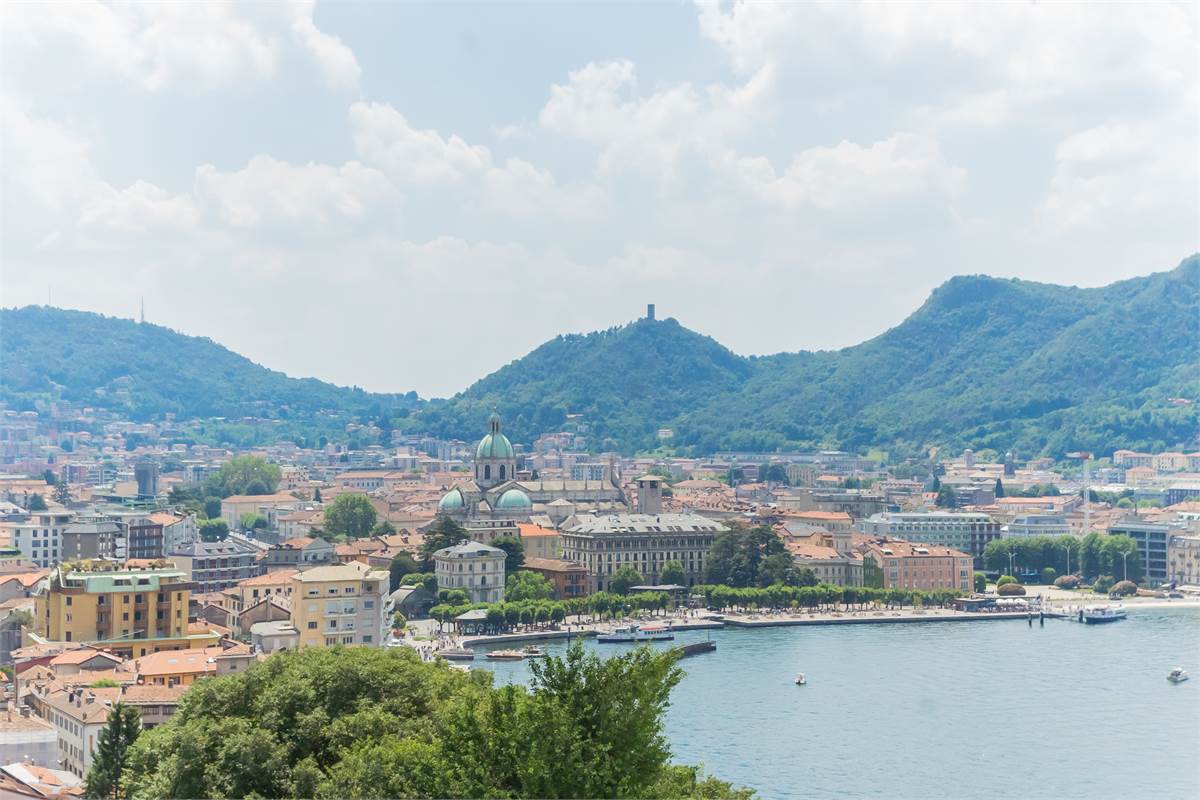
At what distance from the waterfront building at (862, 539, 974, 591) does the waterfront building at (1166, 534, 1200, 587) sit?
7122 millimetres

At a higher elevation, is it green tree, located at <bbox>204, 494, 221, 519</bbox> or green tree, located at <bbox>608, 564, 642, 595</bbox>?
green tree, located at <bbox>204, 494, 221, 519</bbox>

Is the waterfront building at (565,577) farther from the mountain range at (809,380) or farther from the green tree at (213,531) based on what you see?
the mountain range at (809,380)

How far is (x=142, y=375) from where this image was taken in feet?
428

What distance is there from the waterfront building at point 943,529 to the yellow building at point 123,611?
103 feet

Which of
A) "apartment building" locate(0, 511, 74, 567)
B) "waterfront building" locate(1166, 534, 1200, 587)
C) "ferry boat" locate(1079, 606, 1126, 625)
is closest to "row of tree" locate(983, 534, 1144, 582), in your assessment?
"waterfront building" locate(1166, 534, 1200, 587)

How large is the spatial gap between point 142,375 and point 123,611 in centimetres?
11436

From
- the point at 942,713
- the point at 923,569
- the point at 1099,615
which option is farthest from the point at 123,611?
the point at 923,569

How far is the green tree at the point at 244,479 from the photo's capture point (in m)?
63.0

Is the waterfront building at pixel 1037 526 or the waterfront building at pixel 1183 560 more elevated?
the waterfront building at pixel 1037 526

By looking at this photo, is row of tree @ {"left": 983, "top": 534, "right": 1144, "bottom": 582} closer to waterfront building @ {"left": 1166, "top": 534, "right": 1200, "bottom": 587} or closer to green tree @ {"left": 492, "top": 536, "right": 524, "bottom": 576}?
waterfront building @ {"left": 1166, "top": 534, "right": 1200, "bottom": 587}

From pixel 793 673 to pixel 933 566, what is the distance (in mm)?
14902

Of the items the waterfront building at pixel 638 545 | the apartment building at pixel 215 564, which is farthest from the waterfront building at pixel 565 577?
the apartment building at pixel 215 564

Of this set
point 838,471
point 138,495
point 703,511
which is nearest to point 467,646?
point 703,511

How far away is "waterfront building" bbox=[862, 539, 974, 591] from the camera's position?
Answer: 137ft
